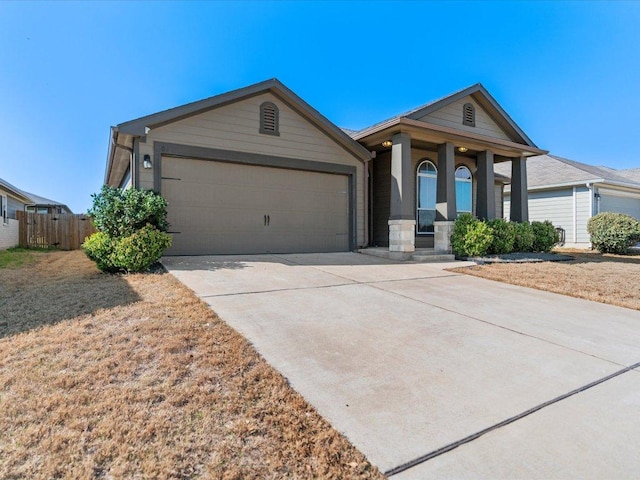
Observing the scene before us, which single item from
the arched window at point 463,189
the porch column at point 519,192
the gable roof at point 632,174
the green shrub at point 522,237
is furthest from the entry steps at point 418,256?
the gable roof at point 632,174

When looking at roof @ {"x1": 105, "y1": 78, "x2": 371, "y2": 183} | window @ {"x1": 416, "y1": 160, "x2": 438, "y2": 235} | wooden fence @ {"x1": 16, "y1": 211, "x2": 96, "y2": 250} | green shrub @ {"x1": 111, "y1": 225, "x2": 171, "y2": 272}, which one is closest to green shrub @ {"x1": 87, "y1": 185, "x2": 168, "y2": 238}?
green shrub @ {"x1": 111, "y1": 225, "x2": 171, "y2": 272}

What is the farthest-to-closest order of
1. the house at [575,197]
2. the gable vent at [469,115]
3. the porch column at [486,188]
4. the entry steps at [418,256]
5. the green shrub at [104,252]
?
the house at [575,197] → the gable vent at [469,115] → the porch column at [486,188] → the entry steps at [418,256] → the green shrub at [104,252]

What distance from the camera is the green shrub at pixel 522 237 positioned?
1044cm

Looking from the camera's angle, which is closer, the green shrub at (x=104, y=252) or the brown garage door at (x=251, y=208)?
the green shrub at (x=104, y=252)

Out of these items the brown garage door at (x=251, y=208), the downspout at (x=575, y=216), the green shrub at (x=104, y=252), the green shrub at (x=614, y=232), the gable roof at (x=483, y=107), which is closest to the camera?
the green shrub at (x=104, y=252)

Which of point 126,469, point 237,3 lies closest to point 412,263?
point 126,469

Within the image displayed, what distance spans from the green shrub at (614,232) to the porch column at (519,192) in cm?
409

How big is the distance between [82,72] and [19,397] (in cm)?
→ 1295

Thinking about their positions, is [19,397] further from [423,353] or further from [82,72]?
[82,72]

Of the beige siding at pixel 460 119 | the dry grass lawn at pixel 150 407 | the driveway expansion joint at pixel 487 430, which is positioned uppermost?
the beige siding at pixel 460 119

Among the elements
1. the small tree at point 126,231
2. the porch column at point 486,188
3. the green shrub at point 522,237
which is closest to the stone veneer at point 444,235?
the porch column at point 486,188

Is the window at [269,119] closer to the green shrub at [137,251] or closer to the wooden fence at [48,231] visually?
the green shrub at [137,251]

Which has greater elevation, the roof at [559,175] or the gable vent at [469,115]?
the gable vent at [469,115]

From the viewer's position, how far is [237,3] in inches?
385
